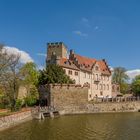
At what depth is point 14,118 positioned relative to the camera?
42.7 meters

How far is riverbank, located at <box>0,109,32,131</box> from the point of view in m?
37.5

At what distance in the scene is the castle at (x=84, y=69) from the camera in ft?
241

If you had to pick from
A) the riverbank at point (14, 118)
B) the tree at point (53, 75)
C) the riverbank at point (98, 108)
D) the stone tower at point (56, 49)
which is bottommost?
the riverbank at point (14, 118)

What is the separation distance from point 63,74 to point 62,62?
703 centimetres

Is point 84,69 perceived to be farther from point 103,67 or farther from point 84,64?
point 103,67

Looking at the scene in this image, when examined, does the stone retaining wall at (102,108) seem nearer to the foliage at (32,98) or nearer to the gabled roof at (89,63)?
the foliage at (32,98)

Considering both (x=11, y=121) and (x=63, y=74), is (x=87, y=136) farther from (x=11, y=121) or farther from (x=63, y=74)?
(x=63, y=74)

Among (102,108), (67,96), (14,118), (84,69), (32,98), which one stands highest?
(84,69)

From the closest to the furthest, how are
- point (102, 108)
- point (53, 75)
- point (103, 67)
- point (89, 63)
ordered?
point (53, 75) → point (102, 108) → point (89, 63) → point (103, 67)

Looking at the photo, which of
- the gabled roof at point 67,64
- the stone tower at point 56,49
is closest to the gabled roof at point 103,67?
the gabled roof at point 67,64

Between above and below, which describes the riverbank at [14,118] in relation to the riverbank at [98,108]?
below

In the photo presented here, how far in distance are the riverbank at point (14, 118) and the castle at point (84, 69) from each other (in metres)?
23.2

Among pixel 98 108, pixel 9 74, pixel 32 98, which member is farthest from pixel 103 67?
pixel 9 74

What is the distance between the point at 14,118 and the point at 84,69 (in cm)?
3871
